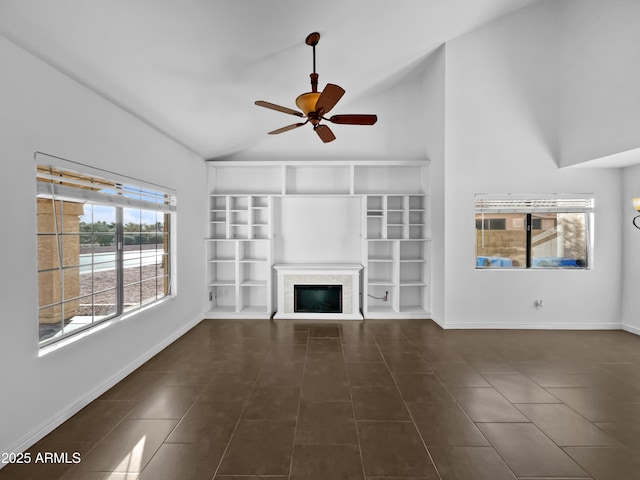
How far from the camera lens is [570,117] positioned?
4.22 m

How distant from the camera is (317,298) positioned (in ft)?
16.8

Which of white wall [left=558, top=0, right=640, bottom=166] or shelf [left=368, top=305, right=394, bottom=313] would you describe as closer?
white wall [left=558, top=0, right=640, bottom=166]

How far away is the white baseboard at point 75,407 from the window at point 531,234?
4652 mm

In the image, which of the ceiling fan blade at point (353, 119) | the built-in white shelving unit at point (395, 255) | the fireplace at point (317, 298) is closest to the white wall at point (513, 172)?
the built-in white shelving unit at point (395, 255)

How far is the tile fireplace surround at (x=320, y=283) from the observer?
5004mm

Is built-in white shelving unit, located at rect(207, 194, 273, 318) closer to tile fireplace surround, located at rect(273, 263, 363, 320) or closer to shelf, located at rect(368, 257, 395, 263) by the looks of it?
tile fireplace surround, located at rect(273, 263, 363, 320)

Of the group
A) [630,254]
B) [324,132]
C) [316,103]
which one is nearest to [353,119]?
[324,132]

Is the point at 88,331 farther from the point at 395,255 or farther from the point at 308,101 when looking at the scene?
the point at 395,255

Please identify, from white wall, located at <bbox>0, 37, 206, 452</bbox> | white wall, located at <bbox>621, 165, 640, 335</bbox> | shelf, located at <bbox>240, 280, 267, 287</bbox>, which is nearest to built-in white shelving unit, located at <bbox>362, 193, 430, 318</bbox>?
shelf, located at <bbox>240, 280, 267, 287</bbox>

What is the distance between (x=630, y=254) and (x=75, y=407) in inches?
268

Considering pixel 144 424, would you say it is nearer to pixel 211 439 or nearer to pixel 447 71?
pixel 211 439

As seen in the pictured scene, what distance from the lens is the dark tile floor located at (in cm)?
186

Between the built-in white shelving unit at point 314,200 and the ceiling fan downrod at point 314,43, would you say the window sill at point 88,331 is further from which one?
the ceiling fan downrod at point 314,43

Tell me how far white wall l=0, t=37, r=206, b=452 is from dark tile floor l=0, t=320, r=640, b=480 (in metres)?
0.20
